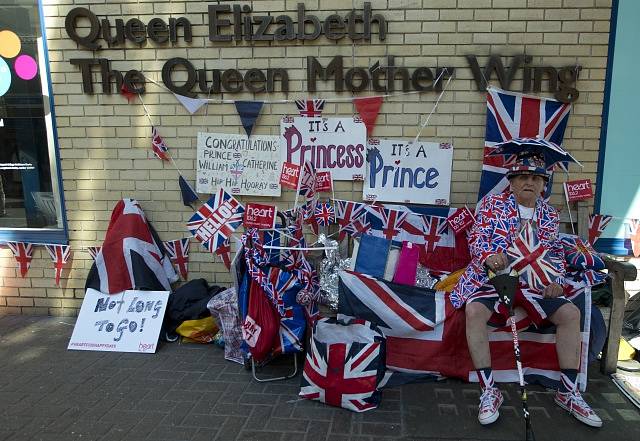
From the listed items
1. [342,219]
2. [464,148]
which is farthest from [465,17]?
[342,219]

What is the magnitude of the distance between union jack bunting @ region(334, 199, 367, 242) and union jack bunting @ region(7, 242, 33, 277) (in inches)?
121

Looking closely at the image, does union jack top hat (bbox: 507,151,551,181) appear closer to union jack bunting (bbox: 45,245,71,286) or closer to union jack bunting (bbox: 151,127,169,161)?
union jack bunting (bbox: 151,127,169,161)

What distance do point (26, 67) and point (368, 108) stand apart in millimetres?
3323

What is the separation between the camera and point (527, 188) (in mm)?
3330

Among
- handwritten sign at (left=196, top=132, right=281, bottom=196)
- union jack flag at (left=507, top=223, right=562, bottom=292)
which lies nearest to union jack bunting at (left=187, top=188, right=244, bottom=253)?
handwritten sign at (left=196, top=132, right=281, bottom=196)

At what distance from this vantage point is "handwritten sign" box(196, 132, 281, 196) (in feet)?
14.2

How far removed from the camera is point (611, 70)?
3.96m

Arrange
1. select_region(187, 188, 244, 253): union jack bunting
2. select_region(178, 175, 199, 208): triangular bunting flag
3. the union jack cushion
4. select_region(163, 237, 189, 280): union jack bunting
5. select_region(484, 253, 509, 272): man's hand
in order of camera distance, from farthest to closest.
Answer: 1. select_region(163, 237, 189, 280): union jack bunting
2. select_region(178, 175, 199, 208): triangular bunting flag
3. select_region(187, 188, 244, 253): union jack bunting
4. the union jack cushion
5. select_region(484, 253, 509, 272): man's hand

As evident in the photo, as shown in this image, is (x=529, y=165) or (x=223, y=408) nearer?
(x=223, y=408)

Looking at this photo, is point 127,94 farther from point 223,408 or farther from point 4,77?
point 223,408

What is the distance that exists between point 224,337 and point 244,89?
7.06ft

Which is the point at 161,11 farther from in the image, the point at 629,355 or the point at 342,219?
the point at 629,355

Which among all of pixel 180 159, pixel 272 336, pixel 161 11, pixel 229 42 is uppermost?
pixel 161 11

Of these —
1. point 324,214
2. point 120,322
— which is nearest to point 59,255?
point 120,322
